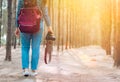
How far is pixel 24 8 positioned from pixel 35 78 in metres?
1.42

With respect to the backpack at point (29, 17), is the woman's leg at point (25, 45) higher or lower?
lower

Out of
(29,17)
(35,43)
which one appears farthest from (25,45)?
(29,17)

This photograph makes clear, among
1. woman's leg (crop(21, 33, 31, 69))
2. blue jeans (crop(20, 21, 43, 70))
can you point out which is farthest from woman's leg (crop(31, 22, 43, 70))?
woman's leg (crop(21, 33, 31, 69))

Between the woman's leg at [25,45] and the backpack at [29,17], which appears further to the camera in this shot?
the woman's leg at [25,45]

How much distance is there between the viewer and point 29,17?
342 inches

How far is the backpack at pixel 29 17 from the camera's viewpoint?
28.5ft

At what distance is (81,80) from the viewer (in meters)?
9.09

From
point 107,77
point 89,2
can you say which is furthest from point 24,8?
point 89,2

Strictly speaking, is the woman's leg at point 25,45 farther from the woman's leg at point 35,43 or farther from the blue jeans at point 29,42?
the woman's leg at point 35,43

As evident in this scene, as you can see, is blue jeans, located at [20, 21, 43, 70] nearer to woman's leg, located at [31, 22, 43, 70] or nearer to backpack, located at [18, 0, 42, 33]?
woman's leg, located at [31, 22, 43, 70]

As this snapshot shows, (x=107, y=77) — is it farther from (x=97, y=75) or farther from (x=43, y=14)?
(x=43, y=14)

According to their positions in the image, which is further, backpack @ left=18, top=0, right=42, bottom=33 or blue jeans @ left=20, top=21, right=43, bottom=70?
blue jeans @ left=20, top=21, right=43, bottom=70

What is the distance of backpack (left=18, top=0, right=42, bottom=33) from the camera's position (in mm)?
8672

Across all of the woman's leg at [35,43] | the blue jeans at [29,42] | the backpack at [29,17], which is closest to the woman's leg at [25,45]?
the blue jeans at [29,42]
